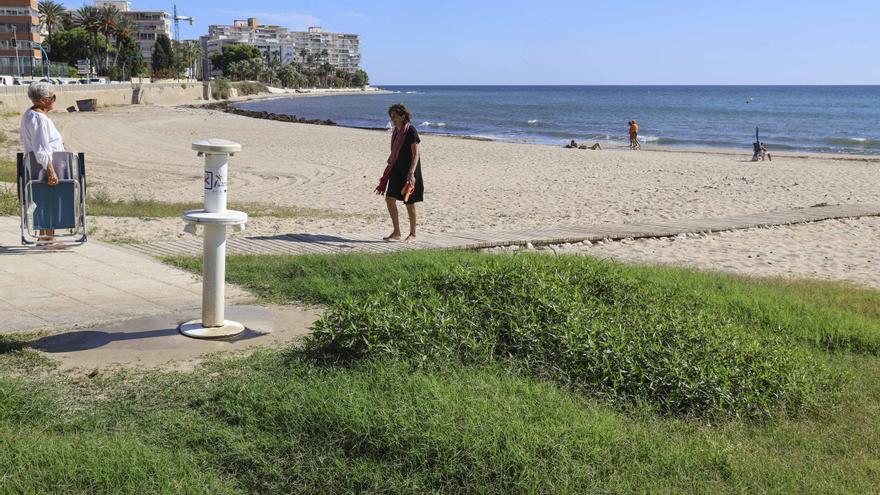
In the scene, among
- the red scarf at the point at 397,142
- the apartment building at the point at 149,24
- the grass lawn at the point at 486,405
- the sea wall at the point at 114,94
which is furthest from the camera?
the apartment building at the point at 149,24

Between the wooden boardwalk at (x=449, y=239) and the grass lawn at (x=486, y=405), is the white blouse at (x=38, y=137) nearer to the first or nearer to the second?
the wooden boardwalk at (x=449, y=239)

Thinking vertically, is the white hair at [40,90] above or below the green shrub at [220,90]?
below

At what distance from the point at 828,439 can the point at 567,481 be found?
1488mm

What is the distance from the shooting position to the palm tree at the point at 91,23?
315ft

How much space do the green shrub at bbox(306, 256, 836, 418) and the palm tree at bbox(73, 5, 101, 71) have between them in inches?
3977

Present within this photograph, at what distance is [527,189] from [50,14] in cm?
9663

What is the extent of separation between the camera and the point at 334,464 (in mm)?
3355

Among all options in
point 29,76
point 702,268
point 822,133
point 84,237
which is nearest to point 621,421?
point 702,268

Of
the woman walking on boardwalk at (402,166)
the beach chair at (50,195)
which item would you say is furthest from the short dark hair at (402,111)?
the beach chair at (50,195)

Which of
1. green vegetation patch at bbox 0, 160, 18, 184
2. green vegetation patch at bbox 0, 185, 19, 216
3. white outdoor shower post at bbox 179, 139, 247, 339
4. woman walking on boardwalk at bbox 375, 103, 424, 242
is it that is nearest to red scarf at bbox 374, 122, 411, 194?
woman walking on boardwalk at bbox 375, 103, 424, 242

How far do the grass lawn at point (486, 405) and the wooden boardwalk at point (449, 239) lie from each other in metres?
3.37

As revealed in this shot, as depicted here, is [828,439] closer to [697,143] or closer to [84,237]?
[84,237]

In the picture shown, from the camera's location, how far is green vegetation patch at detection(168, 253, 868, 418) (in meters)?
4.18

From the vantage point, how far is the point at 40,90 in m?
7.70
